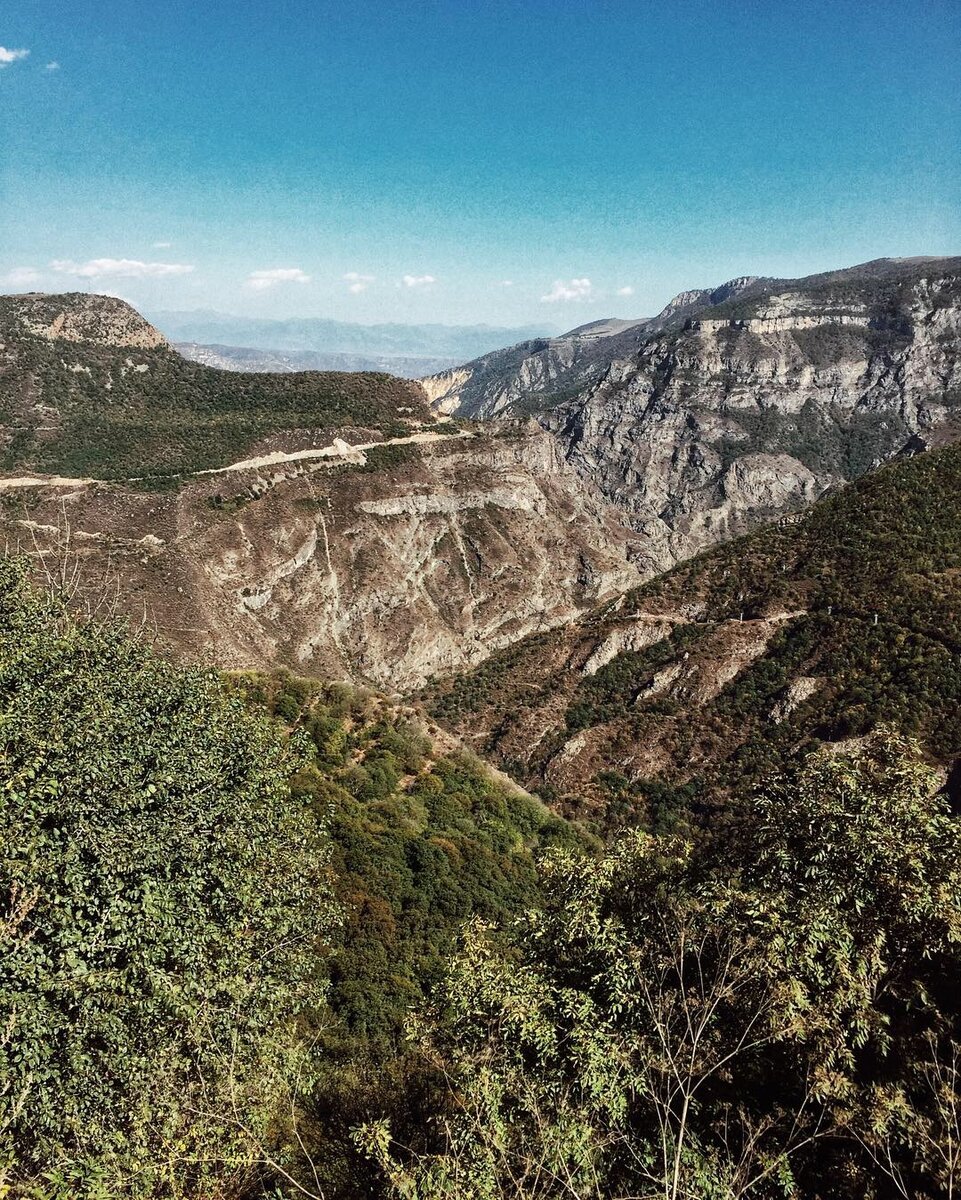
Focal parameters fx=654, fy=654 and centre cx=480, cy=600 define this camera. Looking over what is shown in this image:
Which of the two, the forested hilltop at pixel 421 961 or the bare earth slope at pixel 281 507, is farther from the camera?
the bare earth slope at pixel 281 507

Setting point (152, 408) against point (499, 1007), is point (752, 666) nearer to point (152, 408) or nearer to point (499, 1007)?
point (499, 1007)

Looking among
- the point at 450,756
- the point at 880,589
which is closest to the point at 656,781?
the point at 450,756

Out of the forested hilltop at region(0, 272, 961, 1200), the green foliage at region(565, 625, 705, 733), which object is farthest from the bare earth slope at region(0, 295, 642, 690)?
the forested hilltop at region(0, 272, 961, 1200)

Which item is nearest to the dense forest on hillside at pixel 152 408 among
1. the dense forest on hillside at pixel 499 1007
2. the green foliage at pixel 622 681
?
the green foliage at pixel 622 681

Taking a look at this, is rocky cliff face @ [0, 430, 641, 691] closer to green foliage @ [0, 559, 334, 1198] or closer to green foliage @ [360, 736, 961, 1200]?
green foliage @ [0, 559, 334, 1198]

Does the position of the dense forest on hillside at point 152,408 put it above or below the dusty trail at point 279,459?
above

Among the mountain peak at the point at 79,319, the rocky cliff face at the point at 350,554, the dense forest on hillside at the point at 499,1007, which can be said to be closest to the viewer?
the dense forest on hillside at the point at 499,1007

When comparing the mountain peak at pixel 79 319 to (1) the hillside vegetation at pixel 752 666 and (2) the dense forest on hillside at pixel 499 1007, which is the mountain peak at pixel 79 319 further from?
(2) the dense forest on hillside at pixel 499 1007
